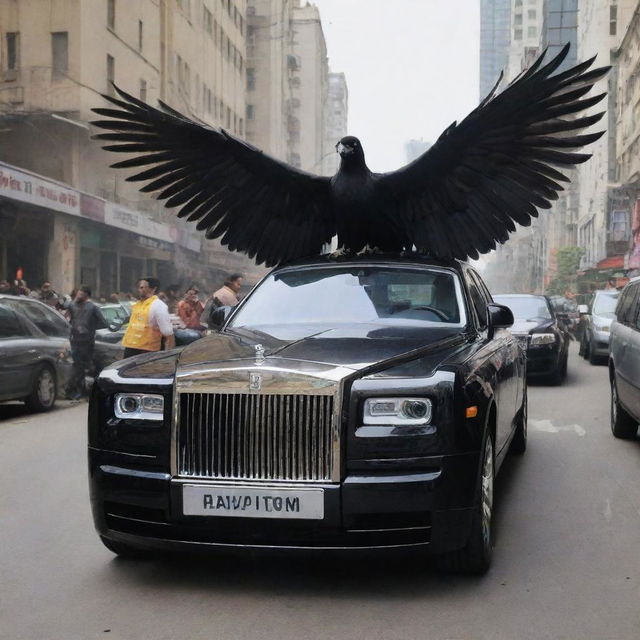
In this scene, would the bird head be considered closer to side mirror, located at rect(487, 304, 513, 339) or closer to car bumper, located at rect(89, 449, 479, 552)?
side mirror, located at rect(487, 304, 513, 339)

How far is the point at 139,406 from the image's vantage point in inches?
166

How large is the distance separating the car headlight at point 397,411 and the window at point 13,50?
3111 centimetres

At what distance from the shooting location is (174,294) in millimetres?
18781

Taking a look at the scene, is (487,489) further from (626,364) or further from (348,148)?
(626,364)

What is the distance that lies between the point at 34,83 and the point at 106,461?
97.7 ft

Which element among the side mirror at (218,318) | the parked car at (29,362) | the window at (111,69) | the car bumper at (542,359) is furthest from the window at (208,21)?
the side mirror at (218,318)

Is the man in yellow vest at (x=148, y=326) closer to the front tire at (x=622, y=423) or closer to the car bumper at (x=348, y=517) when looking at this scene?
Result: the front tire at (x=622, y=423)

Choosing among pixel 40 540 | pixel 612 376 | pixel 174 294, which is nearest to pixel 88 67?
pixel 174 294

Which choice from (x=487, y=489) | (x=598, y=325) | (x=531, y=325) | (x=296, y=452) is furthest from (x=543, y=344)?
(x=296, y=452)

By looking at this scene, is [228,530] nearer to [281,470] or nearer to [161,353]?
[281,470]

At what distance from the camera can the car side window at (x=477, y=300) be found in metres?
5.75

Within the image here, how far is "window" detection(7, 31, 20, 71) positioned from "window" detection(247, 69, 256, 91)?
47.5 meters

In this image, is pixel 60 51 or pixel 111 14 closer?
pixel 60 51

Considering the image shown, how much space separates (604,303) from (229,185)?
14017 millimetres
